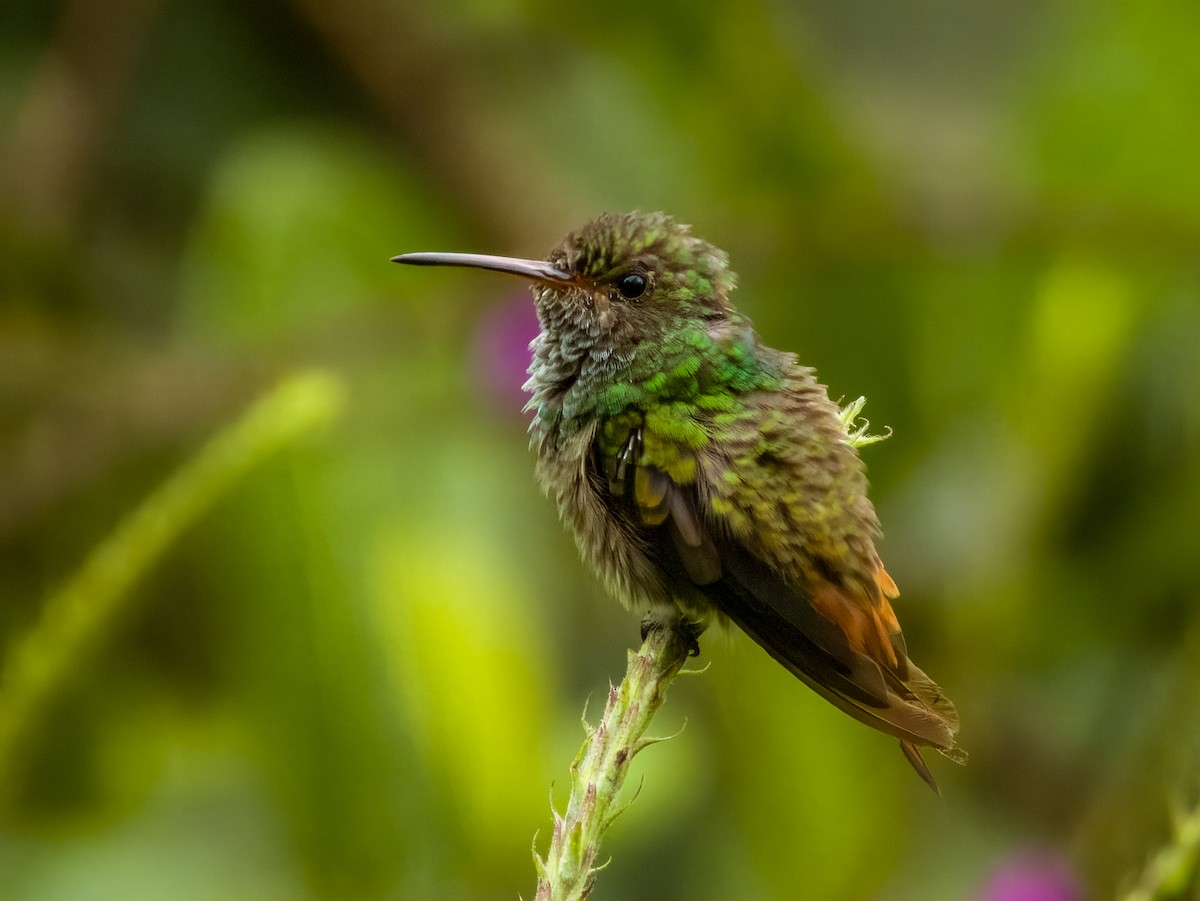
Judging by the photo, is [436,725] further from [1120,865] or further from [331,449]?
[1120,865]

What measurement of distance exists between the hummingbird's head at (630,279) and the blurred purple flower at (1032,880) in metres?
1.41

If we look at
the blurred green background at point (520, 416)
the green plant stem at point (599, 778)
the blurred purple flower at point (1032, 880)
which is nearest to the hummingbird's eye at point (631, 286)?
the green plant stem at point (599, 778)

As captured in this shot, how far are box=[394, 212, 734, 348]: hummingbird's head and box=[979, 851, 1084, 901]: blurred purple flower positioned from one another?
141 cm

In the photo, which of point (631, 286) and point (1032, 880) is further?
point (1032, 880)

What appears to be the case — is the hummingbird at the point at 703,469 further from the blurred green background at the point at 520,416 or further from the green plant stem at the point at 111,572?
the blurred green background at the point at 520,416

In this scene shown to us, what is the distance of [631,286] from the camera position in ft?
6.25

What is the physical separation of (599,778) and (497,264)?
2.48 ft

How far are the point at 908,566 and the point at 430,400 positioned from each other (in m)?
1.29

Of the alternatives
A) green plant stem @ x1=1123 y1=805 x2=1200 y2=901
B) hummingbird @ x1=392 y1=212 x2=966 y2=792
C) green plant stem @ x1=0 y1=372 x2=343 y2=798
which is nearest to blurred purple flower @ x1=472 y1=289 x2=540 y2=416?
hummingbird @ x1=392 y1=212 x2=966 y2=792

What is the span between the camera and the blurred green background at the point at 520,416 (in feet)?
→ 8.12

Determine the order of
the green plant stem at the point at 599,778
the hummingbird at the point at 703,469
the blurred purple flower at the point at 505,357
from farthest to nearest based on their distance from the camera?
the blurred purple flower at the point at 505,357 < the hummingbird at the point at 703,469 < the green plant stem at the point at 599,778

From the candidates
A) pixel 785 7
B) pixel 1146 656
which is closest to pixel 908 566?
pixel 1146 656

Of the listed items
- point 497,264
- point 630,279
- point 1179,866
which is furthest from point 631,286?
point 1179,866

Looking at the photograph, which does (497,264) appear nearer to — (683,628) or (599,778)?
(683,628)
